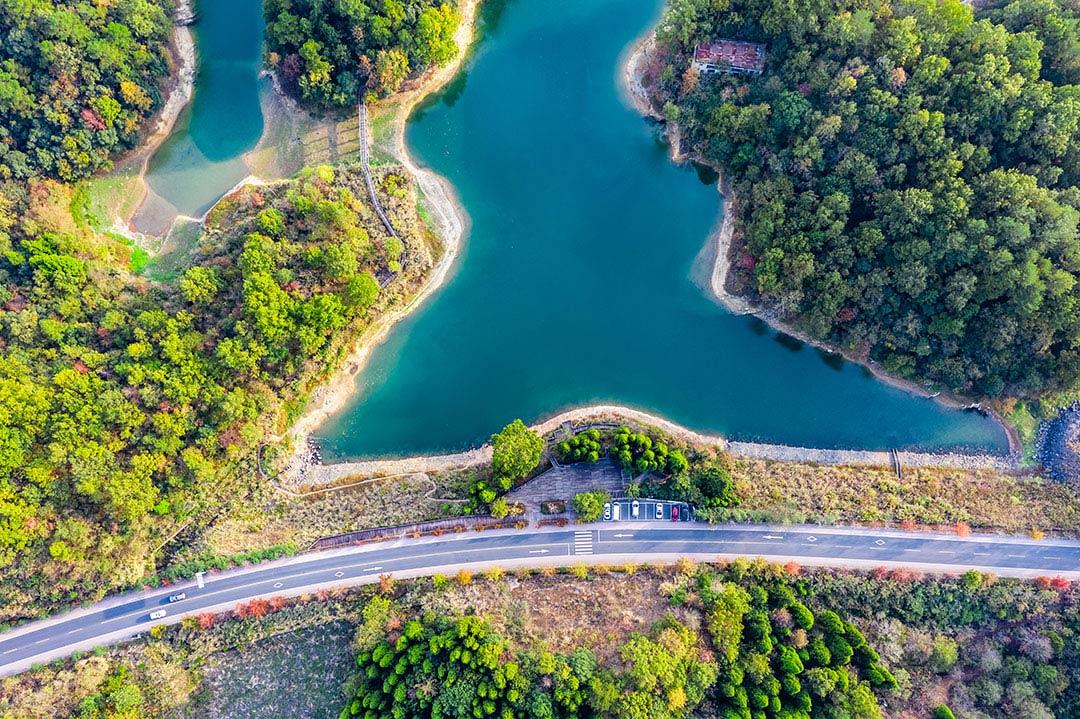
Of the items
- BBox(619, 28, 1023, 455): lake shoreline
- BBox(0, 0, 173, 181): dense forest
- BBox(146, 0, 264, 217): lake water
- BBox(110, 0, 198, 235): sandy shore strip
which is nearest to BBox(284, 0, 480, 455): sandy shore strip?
BBox(146, 0, 264, 217): lake water

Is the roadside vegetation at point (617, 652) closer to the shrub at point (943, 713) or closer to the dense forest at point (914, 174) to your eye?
the shrub at point (943, 713)

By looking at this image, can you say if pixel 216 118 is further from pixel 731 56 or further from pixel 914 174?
pixel 914 174

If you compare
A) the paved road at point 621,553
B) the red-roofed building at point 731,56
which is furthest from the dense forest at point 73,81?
the red-roofed building at point 731,56

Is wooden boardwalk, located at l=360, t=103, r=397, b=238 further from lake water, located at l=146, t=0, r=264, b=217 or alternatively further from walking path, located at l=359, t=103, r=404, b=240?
lake water, located at l=146, t=0, r=264, b=217

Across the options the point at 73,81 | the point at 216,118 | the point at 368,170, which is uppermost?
the point at 73,81

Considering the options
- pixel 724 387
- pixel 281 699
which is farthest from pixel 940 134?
pixel 281 699

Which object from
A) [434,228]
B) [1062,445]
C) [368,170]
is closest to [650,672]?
[1062,445]
